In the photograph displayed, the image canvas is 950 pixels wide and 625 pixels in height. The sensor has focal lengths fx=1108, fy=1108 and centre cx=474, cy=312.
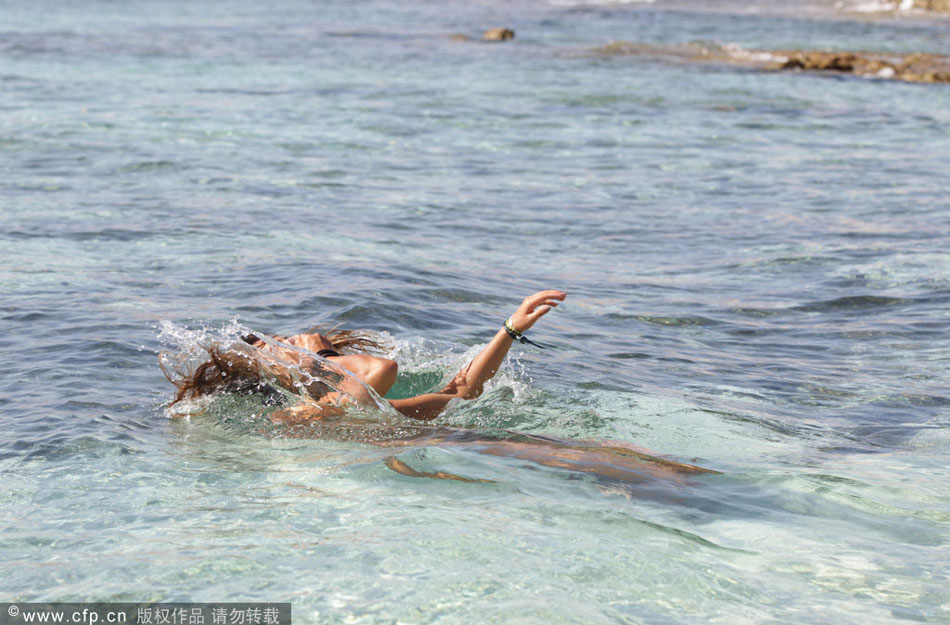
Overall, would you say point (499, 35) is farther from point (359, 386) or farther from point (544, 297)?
point (359, 386)

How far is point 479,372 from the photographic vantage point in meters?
6.58

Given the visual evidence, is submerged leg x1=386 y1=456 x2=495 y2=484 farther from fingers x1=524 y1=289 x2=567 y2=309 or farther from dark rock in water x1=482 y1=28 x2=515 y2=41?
dark rock in water x1=482 y1=28 x2=515 y2=41

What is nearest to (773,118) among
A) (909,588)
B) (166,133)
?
(166,133)

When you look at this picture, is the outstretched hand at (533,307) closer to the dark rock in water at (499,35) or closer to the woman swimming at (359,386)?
the woman swimming at (359,386)

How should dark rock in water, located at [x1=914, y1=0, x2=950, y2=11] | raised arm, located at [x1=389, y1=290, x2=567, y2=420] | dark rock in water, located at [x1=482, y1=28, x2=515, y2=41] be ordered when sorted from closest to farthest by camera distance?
raised arm, located at [x1=389, y1=290, x2=567, y2=420]
dark rock in water, located at [x1=482, y1=28, x2=515, y2=41]
dark rock in water, located at [x1=914, y1=0, x2=950, y2=11]

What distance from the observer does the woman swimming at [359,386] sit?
5.84m

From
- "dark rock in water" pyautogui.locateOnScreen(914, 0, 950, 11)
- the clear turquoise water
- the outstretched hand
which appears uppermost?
"dark rock in water" pyautogui.locateOnScreen(914, 0, 950, 11)

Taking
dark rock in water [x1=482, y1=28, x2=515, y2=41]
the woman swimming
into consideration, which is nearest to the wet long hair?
the woman swimming

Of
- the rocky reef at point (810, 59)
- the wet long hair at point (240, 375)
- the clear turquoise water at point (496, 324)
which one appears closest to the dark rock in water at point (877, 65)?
the rocky reef at point (810, 59)

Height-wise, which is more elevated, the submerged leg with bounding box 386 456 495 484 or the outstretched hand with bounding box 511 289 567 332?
the outstretched hand with bounding box 511 289 567 332

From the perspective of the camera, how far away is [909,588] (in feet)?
14.7

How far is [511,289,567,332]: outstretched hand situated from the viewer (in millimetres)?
6211

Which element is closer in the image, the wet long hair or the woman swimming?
the woman swimming

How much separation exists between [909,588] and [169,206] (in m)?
10.4
